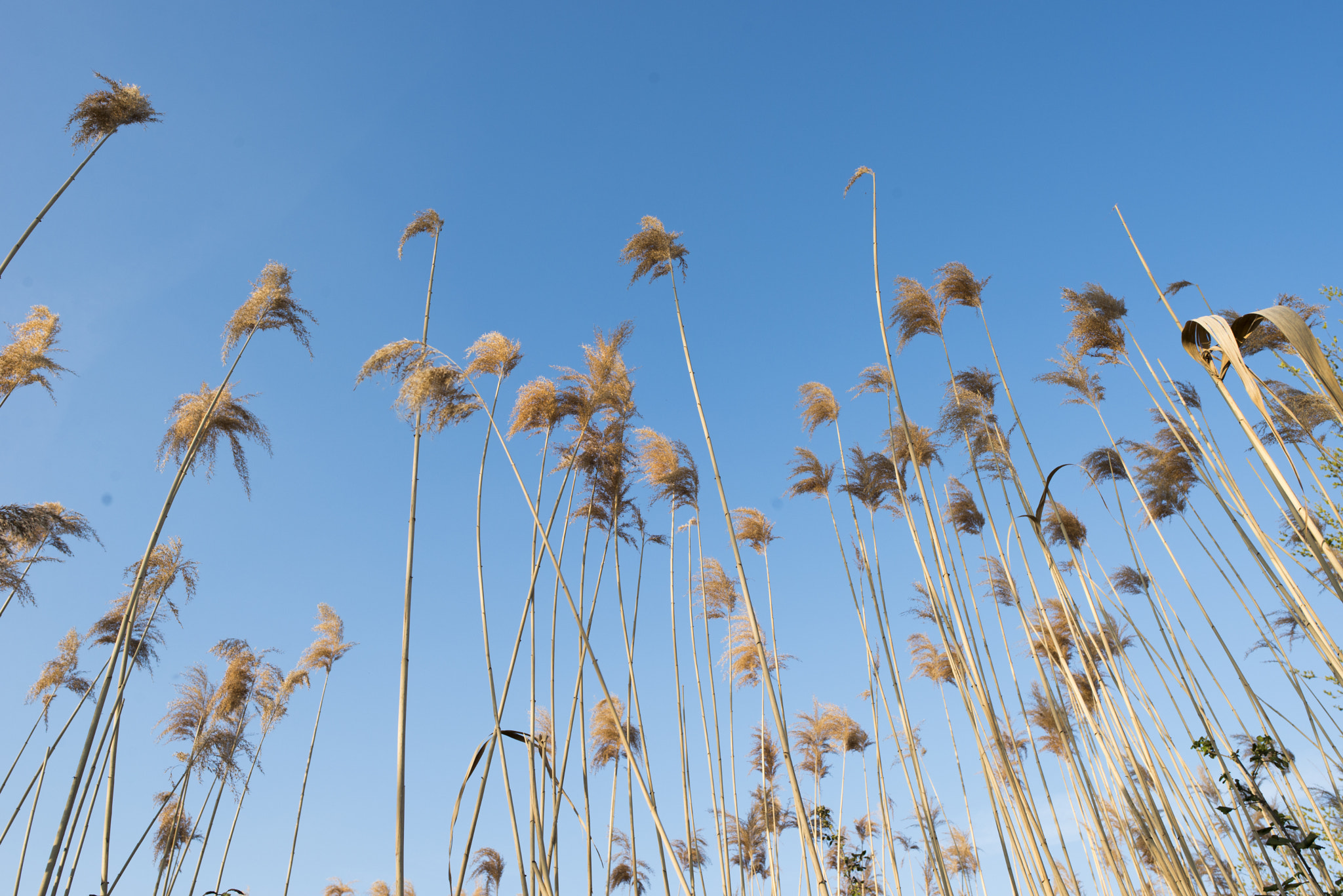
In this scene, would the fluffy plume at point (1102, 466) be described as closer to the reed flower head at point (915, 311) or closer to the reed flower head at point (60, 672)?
the reed flower head at point (915, 311)

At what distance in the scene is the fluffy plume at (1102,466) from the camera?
638cm

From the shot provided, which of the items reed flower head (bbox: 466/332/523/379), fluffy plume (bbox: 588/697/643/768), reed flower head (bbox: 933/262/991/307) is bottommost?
fluffy plume (bbox: 588/697/643/768)

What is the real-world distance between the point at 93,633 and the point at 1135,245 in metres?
8.42

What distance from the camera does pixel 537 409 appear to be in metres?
4.39

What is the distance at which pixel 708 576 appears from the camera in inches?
262

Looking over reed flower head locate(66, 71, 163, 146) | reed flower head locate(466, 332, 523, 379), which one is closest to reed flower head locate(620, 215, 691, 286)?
reed flower head locate(466, 332, 523, 379)

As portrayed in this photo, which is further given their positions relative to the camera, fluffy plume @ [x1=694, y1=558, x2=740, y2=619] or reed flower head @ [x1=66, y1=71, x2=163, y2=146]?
fluffy plume @ [x1=694, y1=558, x2=740, y2=619]

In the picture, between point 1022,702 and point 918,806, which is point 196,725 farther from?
point 1022,702

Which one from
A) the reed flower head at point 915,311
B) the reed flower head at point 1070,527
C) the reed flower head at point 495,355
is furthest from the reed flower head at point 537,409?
the reed flower head at point 1070,527

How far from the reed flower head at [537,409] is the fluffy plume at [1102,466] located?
499 centimetres

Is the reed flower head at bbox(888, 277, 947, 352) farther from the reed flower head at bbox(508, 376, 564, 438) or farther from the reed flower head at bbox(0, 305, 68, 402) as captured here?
the reed flower head at bbox(0, 305, 68, 402)

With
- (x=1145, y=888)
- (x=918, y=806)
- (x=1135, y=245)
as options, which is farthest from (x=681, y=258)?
(x=1145, y=888)

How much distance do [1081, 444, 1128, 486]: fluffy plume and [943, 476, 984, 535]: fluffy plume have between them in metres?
1.14

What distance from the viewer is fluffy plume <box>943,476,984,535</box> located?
20.4ft
